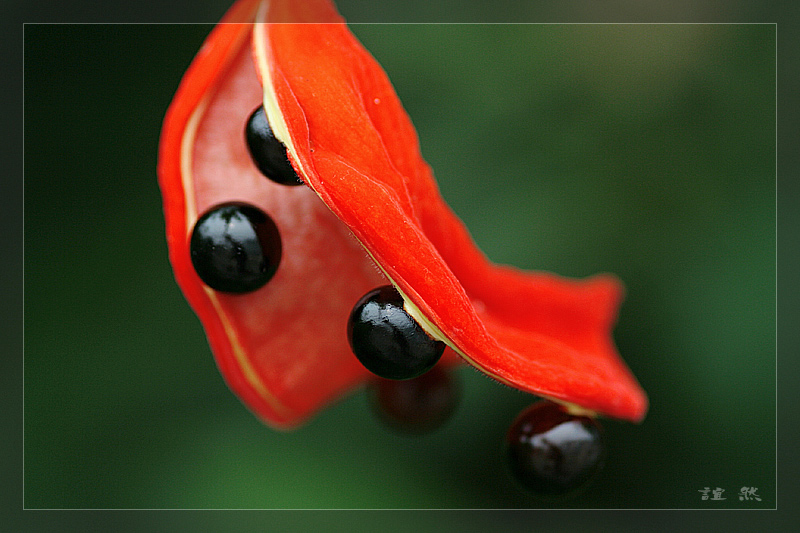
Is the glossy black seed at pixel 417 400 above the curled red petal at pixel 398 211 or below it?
below

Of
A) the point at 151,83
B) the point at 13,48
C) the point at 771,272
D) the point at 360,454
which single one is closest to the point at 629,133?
the point at 771,272

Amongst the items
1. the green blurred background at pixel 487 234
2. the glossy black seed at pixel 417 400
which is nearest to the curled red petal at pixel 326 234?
the glossy black seed at pixel 417 400

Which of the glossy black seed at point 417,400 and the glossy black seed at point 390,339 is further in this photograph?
the glossy black seed at point 417,400

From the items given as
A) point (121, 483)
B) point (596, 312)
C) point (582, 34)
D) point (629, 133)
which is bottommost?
point (121, 483)

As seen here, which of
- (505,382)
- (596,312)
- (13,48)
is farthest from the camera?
(13,48)

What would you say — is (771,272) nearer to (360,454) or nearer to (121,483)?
(360,454)

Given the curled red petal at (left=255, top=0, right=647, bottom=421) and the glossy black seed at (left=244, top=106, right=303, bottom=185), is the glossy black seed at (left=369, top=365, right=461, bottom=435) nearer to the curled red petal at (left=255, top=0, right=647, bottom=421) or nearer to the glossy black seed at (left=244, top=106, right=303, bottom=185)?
the curled red petal at (left=255, top=0, right=647, bottom=421)

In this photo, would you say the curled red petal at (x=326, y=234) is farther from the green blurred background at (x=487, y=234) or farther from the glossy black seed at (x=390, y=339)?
the green blurred background at (x=487, y=234)

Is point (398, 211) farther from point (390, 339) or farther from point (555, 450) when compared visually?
point (555, 450)
